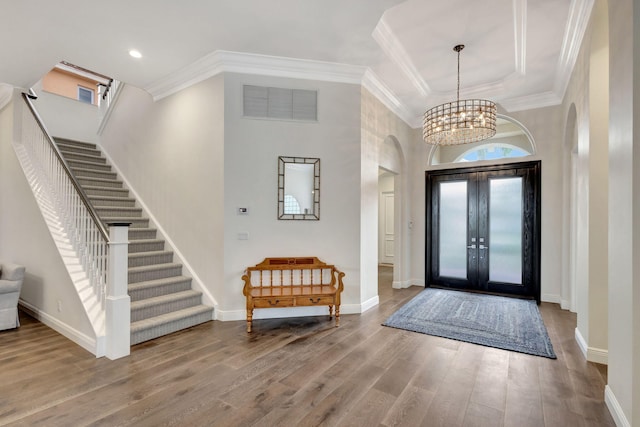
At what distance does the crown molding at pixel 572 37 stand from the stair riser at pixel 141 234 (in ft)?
19.7

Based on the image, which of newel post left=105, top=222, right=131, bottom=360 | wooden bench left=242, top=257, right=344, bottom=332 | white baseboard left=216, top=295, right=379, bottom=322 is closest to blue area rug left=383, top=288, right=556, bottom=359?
white baseboard left=216, top=295, right=379, bottom=322

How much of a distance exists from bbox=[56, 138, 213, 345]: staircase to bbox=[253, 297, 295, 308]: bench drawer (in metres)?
0.84

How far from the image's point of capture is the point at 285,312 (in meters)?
4.23

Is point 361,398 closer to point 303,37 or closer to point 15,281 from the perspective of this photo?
point 303,37

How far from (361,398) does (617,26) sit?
10.5ft

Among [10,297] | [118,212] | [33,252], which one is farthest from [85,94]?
[10,297]

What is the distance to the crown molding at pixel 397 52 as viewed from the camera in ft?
11.7

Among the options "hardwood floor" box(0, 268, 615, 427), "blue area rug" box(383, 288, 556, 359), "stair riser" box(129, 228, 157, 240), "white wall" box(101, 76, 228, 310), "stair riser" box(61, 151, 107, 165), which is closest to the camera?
"hardwood floor" box(0, 268, 615, 427)

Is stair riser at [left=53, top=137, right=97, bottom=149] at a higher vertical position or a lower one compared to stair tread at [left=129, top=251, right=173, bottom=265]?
higher

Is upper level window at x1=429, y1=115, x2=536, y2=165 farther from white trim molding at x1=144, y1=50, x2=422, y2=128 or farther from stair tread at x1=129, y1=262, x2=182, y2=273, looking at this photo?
stair tread at x1=129, y1=262, x2=182, y2=273

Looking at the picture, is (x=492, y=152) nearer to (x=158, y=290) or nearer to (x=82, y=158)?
(x=158, y=290)

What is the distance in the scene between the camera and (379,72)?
447 cm

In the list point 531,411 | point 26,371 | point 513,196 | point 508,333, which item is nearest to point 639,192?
point 531,411

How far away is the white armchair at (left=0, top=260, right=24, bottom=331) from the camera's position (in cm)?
365
